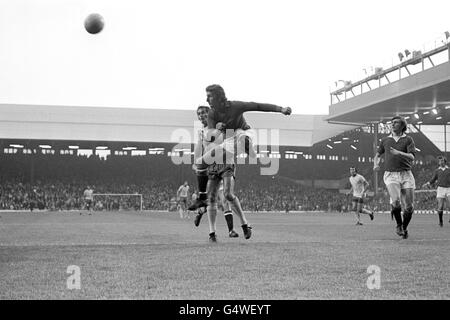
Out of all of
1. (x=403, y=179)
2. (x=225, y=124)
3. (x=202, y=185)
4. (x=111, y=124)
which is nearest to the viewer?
(x=225, y=124)

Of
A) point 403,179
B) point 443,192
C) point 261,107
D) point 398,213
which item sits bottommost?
point 398,213

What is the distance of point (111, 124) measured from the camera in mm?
50844

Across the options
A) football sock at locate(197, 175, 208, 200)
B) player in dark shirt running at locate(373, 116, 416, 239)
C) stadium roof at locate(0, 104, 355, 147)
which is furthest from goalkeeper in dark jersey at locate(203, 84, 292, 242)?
stadium roof at locate(0, 104, 355, 147)

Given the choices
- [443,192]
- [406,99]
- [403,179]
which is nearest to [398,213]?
[403,179]

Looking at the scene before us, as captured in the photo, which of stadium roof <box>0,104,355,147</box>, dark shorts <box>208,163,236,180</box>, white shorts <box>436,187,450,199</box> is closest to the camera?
dark shorts <box>208,163,236,180</box>

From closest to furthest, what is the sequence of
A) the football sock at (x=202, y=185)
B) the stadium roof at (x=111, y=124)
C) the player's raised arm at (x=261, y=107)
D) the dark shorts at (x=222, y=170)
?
the player's raised arm at (x=261, y=107) < the dark shorts at (x=222, y=170) < the football sock at (x=202, y=185) < the stadium roof at (x=111, y=124)

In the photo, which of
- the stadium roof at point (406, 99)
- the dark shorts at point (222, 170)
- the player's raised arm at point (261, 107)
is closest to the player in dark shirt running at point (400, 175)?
the player's raised arm at point (261, 107)

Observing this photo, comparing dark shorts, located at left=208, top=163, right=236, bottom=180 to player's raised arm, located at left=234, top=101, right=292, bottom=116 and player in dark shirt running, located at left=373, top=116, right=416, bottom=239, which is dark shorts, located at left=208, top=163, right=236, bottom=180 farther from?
player in dark shirt running, located at left=373, top=116, right=416, bottom=239

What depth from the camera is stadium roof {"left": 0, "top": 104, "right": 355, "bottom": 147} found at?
49.2m

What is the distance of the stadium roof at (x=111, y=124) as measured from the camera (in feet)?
161

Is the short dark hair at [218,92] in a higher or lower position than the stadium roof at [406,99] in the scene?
lower

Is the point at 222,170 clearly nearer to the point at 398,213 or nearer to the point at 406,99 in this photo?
the point at 398,213

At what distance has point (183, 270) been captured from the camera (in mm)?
5500

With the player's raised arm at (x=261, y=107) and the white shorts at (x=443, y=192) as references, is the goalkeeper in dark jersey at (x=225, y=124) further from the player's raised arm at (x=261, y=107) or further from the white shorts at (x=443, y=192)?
the white shorts at (x=443, y=192)
